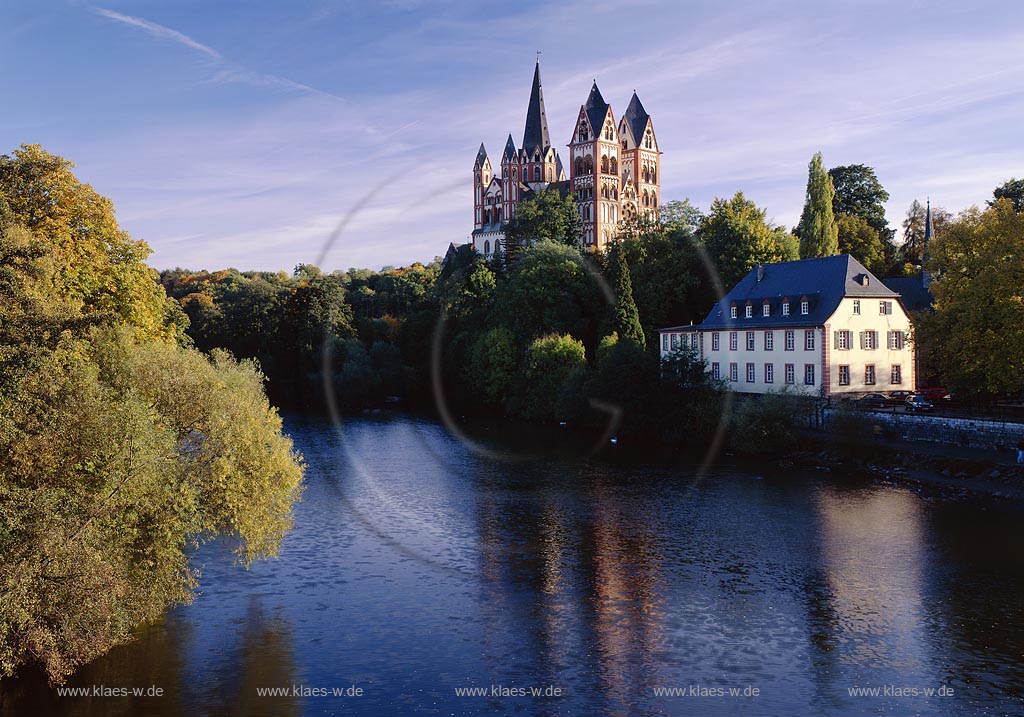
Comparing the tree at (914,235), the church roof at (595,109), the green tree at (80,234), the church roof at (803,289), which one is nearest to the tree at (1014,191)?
the tree at (914,235)

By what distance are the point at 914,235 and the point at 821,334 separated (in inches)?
2737

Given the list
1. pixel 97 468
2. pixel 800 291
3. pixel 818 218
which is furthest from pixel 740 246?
pixel 97 468

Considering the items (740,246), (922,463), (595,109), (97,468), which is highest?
(595,109)

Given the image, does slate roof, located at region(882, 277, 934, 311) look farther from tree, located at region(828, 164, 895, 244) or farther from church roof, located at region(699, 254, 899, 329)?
tree, located at region(828, 164, 895, 244)

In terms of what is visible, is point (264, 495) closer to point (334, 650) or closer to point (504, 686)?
point (334, 650)

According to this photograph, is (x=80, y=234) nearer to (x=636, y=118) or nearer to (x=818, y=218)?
(x=818, y=218)

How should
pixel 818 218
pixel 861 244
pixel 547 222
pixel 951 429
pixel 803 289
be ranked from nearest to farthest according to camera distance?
pixel 951 429 < pixel 803 289 < pixel 818 218 < pixel 861 244 < pixel 547 222

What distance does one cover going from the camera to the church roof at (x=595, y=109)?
14225 centimetres

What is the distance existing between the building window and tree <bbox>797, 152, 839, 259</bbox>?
3358cm

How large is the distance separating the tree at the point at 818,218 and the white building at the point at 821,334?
26.2m

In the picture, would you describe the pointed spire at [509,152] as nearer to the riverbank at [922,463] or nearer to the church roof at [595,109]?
the church roof at [595,109]

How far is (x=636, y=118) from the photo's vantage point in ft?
501

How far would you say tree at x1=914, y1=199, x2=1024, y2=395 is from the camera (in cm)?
4338

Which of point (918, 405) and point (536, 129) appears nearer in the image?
point (918, 405)
